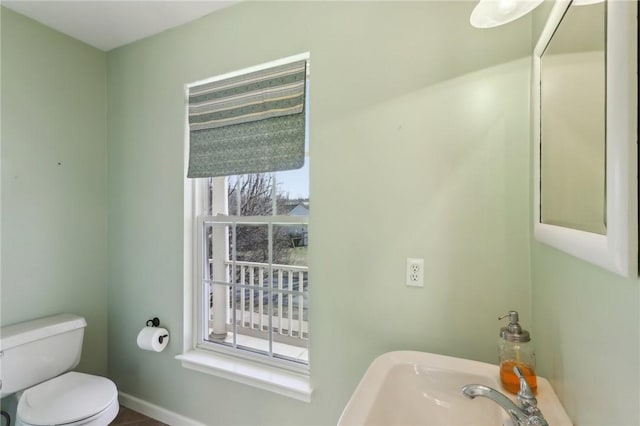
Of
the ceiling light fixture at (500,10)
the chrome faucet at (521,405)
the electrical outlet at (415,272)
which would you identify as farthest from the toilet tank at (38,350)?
the ceiling light fixture at (500,10)

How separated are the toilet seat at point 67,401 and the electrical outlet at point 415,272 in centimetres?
155

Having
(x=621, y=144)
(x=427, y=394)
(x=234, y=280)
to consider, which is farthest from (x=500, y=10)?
(x=234, y=280)

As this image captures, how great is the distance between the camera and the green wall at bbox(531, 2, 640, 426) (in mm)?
455

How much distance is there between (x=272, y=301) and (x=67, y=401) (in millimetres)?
1062

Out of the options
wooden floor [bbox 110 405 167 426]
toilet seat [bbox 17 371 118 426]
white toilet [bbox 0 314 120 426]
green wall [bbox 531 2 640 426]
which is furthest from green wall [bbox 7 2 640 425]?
toilet seat [bbox 17 371 118 426]

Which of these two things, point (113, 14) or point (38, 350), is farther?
point (113, 14)

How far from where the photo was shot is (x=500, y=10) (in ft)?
2.65

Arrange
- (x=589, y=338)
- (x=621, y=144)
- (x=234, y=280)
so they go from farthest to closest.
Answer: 1. (x=234, y=280)
2. (x=589, y=338)
3. (x=621, y=144)

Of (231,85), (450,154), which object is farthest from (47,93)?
(450,154)

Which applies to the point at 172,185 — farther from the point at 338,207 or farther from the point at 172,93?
the point at 338,207

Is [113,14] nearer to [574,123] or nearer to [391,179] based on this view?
[391,179]

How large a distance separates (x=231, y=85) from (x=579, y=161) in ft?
5.26

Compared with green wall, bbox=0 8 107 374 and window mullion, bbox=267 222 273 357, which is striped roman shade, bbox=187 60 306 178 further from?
green wall, bbox=0 8 107 374

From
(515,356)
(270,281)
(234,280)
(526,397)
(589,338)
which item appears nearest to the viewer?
(589,338)
